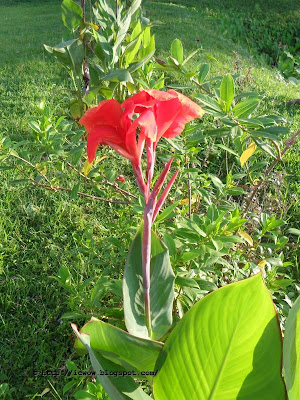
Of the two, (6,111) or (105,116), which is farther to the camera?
(6,111)

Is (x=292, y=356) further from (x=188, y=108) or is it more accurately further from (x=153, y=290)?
(x=188, y=108)

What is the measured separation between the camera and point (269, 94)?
338 cm

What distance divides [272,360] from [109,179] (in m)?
0.94

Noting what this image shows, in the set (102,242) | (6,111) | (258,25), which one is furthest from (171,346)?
(258,25)

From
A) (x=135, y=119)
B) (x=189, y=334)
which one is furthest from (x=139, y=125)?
(x=189, y=334)

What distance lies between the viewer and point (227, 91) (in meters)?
1.15

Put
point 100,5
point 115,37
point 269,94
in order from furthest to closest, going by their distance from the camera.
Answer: point 269,94, point 100,5, point 115,37

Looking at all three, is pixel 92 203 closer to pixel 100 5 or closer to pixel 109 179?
pixel 109 179

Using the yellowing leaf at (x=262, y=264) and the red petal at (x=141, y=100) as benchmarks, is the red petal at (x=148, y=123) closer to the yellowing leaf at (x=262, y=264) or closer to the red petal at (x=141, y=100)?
the red petal at (x=141, y=100)

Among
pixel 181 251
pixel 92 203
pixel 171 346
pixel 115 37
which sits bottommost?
pixel 92 203

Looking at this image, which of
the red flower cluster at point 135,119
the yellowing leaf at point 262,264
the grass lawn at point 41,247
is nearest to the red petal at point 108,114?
the red flower cluster at point 135,119

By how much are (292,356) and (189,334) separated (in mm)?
180

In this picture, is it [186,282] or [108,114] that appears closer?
[108,114]

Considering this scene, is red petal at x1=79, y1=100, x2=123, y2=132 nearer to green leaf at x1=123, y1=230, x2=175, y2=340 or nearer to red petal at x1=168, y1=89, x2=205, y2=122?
red petal at x1=168, y1=89, x2=205, y2=122
